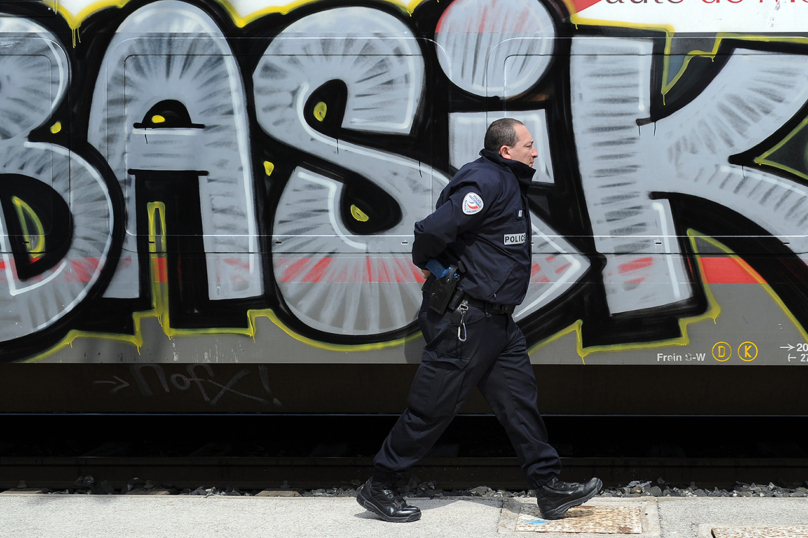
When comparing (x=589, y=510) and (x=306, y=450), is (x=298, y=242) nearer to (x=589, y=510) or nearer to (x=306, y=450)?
(x=306, y=450)

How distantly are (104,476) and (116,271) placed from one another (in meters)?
1.24

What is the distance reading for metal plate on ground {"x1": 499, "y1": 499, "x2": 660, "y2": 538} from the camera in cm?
323

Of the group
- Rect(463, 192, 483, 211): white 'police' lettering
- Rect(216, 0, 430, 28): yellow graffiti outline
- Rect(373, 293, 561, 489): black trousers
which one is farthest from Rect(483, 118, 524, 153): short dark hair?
Rect(216, 0, 430, 28): yellow graffiti outline

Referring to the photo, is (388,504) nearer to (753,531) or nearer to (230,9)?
(753,531)

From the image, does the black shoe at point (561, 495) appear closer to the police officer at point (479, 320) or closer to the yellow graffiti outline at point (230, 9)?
the police officer at point (479, 320)

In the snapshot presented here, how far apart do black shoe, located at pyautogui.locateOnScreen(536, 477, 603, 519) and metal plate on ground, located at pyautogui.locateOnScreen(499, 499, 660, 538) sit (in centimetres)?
5

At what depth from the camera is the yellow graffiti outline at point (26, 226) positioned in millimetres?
4320

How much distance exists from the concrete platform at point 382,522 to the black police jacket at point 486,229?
0.98m

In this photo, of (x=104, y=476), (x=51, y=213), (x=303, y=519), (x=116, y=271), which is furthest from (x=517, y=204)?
(x=104, y=476)

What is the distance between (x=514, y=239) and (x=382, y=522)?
4.48 feet

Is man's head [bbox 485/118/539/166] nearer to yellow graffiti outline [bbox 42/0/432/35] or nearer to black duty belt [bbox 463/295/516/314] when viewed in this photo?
black duty belt [bbox 463/295/516/314]

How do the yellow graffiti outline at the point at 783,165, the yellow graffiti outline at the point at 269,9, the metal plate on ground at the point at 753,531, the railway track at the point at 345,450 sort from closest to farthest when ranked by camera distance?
1. the metal plate on ground at the point at 753,531
2. the yellow graffiti outline at the point at 783,165
3. the yellow graffiti outline at the point at 269,9
4. the railway track at the point at 345,450

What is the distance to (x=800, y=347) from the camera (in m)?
4.11

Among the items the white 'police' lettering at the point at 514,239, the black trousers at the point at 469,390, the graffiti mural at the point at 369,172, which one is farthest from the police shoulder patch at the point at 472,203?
the graffiti mural at the point at 369,172
